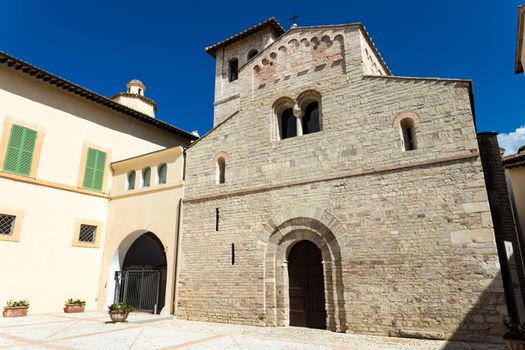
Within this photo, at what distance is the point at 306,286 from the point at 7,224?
1123cm

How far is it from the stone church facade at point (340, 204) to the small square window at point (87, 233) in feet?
17.2

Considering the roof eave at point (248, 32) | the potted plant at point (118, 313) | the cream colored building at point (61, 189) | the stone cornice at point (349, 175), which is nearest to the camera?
the stone cornice at point (349, 175)

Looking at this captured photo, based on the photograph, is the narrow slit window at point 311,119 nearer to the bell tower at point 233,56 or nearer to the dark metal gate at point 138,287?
the bell tower at point 233,56

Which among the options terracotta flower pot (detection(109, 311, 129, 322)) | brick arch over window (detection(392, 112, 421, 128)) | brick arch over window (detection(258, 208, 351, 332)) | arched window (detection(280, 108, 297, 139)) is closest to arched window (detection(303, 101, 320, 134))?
arched window (detection(280, 108, 297, 139))

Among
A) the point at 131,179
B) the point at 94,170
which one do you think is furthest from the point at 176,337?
the point at 94,170

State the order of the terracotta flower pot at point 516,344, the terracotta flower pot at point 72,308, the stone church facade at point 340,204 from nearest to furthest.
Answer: the terracotta flower pot at point 516,344, the stone church facade at point 340,204, the terracotta flower pot at point 72,308

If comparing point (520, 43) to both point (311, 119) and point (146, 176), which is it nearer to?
point (311, 119)

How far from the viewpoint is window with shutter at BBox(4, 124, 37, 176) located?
44.4ft

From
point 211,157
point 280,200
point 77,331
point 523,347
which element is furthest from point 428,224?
point 77,331

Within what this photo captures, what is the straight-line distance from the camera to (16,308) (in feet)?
41.5

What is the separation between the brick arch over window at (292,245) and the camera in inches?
405

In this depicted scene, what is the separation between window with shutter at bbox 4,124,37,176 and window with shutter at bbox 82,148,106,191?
2304mm

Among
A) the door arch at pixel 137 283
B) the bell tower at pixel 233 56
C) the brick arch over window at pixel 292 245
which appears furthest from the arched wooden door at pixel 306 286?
the bell tower at pixel 233 56

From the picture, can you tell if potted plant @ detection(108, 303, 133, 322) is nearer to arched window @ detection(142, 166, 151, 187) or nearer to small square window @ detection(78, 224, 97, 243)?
small square window @ detection(78, 224, 97, 243)
